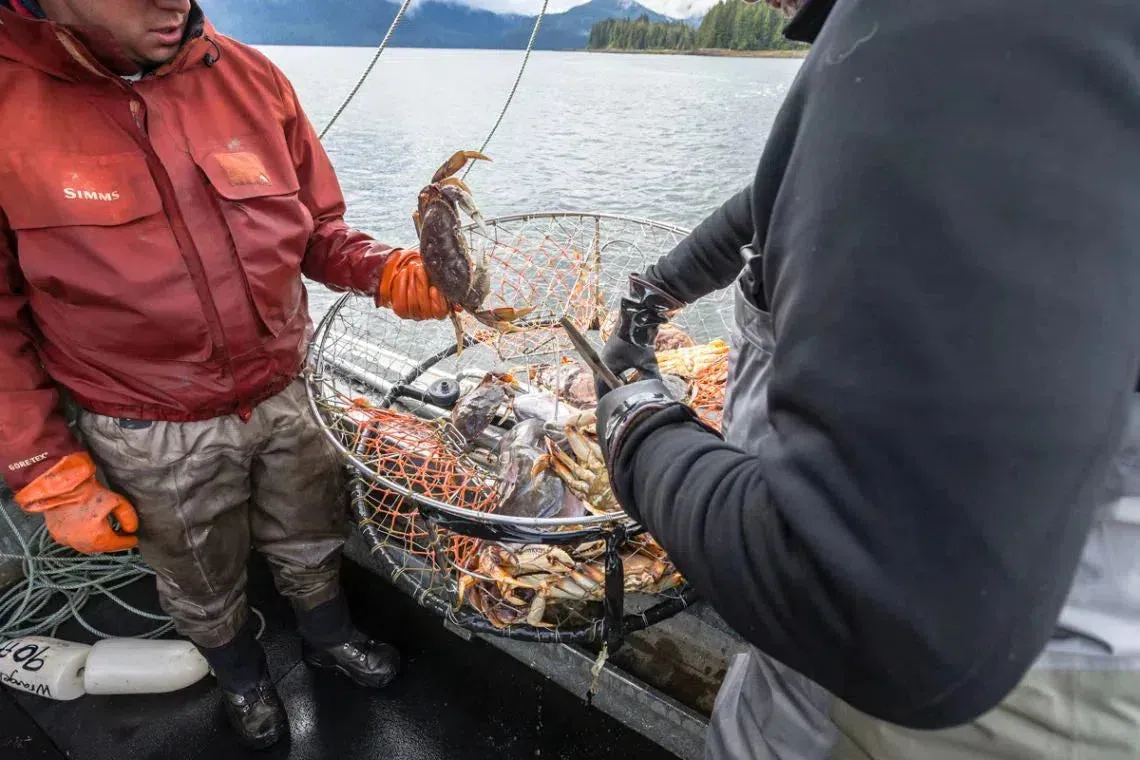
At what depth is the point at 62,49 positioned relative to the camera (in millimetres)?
1476

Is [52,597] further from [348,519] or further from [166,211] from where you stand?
[166,211]

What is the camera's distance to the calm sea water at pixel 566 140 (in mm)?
4262

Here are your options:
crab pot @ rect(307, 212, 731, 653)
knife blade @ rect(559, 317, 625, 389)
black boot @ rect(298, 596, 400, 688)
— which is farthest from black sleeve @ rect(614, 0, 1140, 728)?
black boot @ rect(298, 596, 400, 688)

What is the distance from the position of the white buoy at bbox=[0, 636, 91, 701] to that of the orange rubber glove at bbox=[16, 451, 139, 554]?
2.98ft

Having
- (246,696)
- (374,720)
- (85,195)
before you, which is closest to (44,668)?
(246,696)

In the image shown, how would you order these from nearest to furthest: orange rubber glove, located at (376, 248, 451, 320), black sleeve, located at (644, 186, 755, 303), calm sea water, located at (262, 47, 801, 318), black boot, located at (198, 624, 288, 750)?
black sleeve, located at (644, 186, 755, 303) → orange rubber glove, located at (376, 248, 451, 320) → black boot, located at (198, 624, 288, 750) → calm sea water, located at (262, 47, 801, 318)

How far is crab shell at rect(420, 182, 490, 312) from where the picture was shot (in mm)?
1815

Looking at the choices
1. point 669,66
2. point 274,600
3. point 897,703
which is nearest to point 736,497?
point 897,703

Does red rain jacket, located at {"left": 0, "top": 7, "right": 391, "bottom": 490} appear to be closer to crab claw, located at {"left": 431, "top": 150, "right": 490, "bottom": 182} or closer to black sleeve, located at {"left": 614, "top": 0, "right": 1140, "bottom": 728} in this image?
crab claw, located at {"left": 431, "top": 150, "right": 490, "bottom": 182}

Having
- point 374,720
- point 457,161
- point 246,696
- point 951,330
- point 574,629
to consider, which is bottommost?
point 374,720

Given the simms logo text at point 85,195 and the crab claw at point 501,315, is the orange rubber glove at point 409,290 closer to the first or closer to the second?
the crab claw at point 501,315

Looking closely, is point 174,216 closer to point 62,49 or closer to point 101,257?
point 101,257

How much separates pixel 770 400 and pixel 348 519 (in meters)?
2.22

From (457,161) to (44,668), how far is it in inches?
94.6
